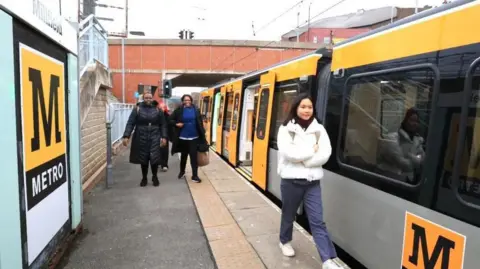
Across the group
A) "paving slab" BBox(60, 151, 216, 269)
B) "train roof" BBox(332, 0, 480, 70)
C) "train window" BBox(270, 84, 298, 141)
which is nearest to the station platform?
"paving slab" BBox(60, 151, 216, 269)

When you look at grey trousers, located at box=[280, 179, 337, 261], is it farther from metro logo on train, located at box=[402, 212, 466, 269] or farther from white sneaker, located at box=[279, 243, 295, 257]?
metro logo on train, located at box=[402, 212, 466, 269]

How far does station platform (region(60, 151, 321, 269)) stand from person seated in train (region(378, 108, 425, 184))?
120cm

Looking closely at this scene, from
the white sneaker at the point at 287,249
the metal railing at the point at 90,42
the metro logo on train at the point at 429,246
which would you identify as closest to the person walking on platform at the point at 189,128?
the metal railing at the point at 90,42

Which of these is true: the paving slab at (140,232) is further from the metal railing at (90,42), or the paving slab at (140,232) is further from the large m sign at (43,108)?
the metal railing at (90,42)

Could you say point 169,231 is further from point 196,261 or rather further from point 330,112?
point 330,112

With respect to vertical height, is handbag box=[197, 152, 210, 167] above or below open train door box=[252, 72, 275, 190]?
below

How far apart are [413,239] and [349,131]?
3.87 feet

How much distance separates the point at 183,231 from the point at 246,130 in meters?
4.41

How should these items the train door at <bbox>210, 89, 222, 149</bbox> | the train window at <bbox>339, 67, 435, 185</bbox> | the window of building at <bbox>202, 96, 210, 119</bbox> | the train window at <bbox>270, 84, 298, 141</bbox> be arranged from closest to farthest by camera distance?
the train window at <bbox>339, 67, 435, 185</bbox>, the train window at <bbox>270, 84, 298, 141</bbox>, the train door at <bbox>210, 89, 222, 149</bbox>, the window of building at <bbox>202, 96, 210, 119</bbox>

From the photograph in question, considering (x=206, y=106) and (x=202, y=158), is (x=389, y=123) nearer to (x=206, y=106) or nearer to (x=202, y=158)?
(x=202, y=158)

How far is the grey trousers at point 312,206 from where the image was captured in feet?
10.2

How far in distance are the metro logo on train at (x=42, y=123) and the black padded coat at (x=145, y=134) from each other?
2.67 metres

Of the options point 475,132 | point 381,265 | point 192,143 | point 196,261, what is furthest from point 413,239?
point 192,143

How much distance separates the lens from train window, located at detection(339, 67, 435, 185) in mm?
2520
